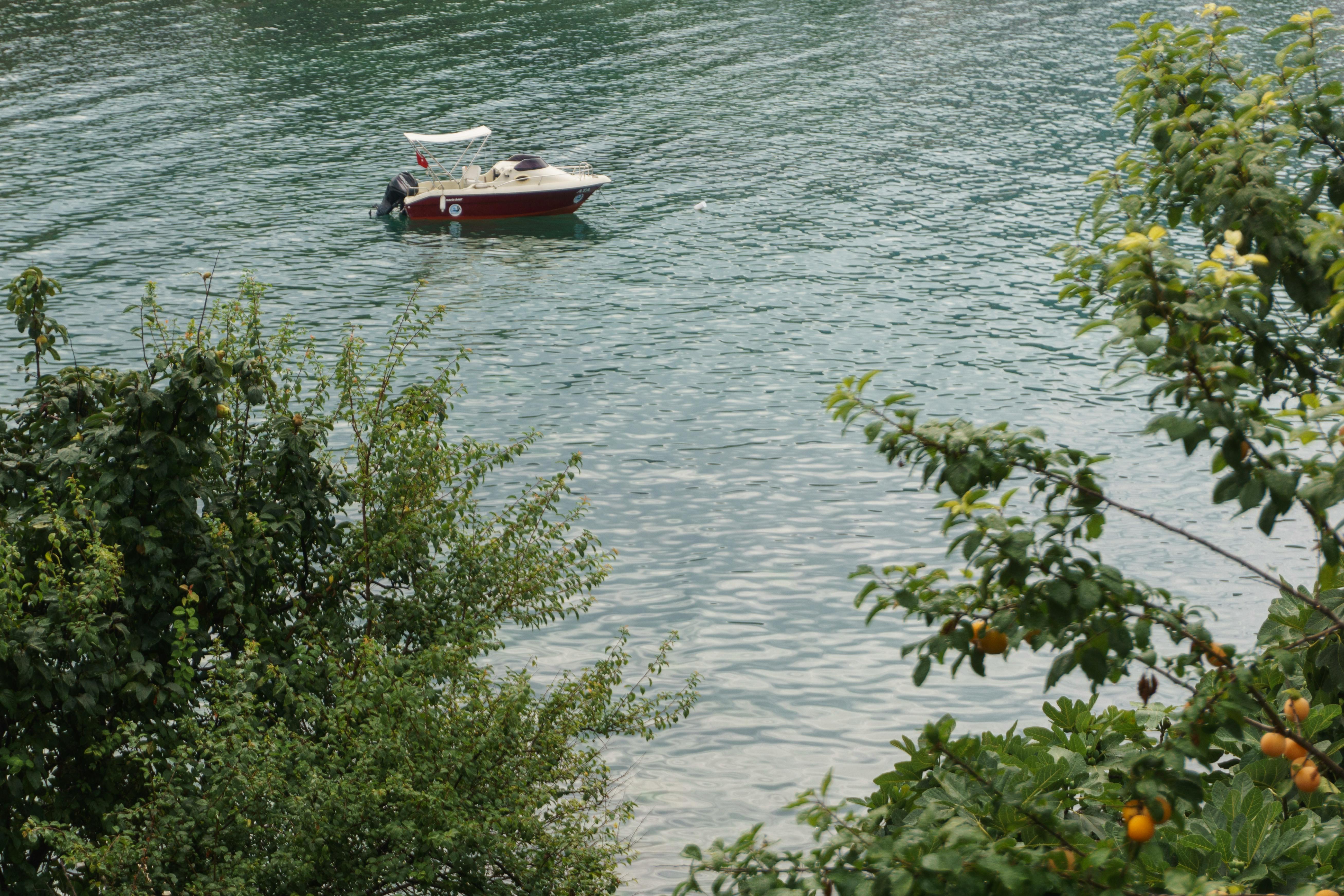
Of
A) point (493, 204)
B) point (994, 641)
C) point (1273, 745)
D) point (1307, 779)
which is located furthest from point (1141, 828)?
point (493, 204)

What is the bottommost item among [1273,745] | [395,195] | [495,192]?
[495,192]

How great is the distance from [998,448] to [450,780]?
263 inches

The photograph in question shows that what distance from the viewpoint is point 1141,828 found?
190 inches

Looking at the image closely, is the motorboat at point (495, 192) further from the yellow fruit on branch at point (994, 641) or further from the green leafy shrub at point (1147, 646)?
the yellow fruit on branch at point (994, 641)

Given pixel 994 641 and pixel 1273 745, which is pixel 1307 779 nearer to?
pixel 1273 745

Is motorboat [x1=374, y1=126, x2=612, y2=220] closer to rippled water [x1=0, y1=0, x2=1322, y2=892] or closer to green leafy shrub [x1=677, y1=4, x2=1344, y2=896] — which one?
rippled water [x1=0, y1=0, x2=1322, y2=892]

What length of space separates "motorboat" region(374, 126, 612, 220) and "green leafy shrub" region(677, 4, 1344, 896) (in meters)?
40.2

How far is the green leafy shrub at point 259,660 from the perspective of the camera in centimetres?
1038

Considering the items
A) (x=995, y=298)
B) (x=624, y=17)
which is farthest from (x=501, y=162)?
(x=624, y=17)

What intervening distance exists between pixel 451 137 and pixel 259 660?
133 feet

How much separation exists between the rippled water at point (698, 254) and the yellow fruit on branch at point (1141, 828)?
12040 millimetres

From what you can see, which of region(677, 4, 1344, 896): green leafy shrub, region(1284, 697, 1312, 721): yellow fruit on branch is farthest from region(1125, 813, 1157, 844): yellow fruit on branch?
region(1284, 697, 1312, 721): yellow fruit on branch

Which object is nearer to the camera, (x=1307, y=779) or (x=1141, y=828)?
(x=1141, y=828)

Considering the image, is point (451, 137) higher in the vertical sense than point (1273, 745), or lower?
lower
